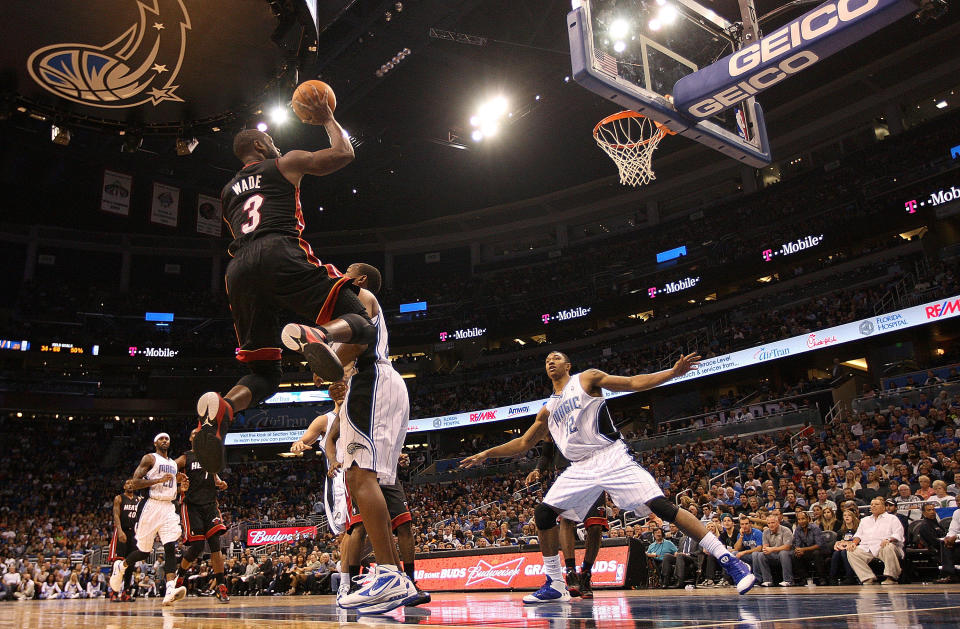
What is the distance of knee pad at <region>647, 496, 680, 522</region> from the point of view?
4.84 meters

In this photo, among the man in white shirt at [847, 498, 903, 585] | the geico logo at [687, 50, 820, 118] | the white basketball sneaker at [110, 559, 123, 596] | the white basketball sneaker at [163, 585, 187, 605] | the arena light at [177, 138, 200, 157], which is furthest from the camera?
the arena light at [177, 138, 200, 157]

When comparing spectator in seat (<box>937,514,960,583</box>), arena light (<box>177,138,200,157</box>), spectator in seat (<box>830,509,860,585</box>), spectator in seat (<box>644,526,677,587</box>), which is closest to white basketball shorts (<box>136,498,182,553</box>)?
arena light (<box>177,138,200,157</box>)

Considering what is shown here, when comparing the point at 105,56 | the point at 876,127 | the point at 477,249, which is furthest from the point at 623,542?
the point at 477,249

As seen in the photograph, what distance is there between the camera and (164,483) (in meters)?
8.59

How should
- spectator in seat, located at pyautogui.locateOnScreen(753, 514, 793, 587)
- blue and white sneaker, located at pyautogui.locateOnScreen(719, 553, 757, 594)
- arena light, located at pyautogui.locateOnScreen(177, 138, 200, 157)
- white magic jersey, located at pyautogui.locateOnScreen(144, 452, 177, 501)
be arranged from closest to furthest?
blue and white sneaker, located at pyautogui.locateOnScreen(719, 553, 757, 594) → white magic jersey, located at pyautogui.locateOnScreen(144, 452, 177, 501) → spectator in seat, located at pyautogui.locateOnScreen(753, 514, 793, 587) → arena light, located at pyautogui.locateOnScreen(177, 138, 200, 157)

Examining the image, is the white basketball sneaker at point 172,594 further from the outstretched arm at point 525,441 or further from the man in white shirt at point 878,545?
the man in white shirt at point 878,545

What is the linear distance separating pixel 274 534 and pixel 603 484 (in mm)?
23401

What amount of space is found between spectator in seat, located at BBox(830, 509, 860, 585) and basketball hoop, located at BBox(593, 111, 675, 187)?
22.8ft

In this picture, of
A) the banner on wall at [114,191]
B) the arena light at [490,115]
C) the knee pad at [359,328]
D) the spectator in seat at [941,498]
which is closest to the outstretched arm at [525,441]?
the knee pad at [359,328]

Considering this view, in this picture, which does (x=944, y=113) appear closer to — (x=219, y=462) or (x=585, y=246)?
(x=585, y=246)

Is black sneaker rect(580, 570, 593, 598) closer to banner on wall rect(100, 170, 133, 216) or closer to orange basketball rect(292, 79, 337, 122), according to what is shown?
orange basketball rect(292, 79, 337, 122)

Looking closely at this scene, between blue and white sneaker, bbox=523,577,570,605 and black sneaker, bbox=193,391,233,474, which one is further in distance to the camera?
blue and white sneaker, bbox=523,577,570,605

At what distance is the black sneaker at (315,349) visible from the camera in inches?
116

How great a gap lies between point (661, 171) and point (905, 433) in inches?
771
